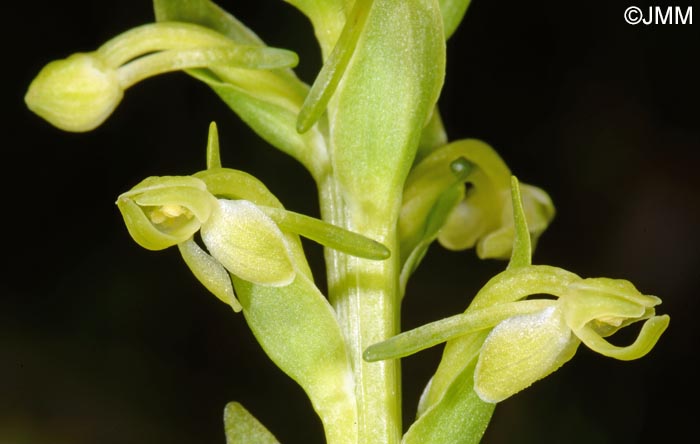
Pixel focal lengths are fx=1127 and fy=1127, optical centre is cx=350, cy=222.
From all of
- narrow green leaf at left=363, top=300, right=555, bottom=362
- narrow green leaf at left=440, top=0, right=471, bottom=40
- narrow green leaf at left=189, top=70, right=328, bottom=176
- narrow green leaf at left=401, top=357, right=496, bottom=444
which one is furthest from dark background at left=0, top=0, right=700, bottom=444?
narrow green leaf at left=363, top=300, right=555, bottom=362

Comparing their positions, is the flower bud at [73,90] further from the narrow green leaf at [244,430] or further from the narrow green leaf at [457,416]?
the narrow green leaf at [457,416]

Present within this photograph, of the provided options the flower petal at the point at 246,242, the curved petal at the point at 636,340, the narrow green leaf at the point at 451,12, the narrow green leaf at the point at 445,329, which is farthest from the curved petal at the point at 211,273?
the narrow green leaf at the point at 451,12

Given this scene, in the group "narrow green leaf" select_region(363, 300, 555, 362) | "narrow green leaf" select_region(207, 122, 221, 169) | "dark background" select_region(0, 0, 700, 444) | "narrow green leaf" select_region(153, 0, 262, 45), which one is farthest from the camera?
"dark background" select_region(0, 0, 700, 444)

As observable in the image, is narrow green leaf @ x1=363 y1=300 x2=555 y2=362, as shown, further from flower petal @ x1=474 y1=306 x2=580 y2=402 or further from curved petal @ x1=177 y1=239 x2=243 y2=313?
curved petal @ x1=177 y1=239 x2=243 y2=313

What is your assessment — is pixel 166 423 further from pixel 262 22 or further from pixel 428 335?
pixel 428 335

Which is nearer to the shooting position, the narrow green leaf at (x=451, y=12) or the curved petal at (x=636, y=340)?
the curved petal at (x=636, y=340)

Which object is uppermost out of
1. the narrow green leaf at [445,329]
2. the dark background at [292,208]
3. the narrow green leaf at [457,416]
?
the narrow green leaf at [445,329]

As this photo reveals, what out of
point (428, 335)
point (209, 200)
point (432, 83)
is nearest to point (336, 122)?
point (432, 83)
